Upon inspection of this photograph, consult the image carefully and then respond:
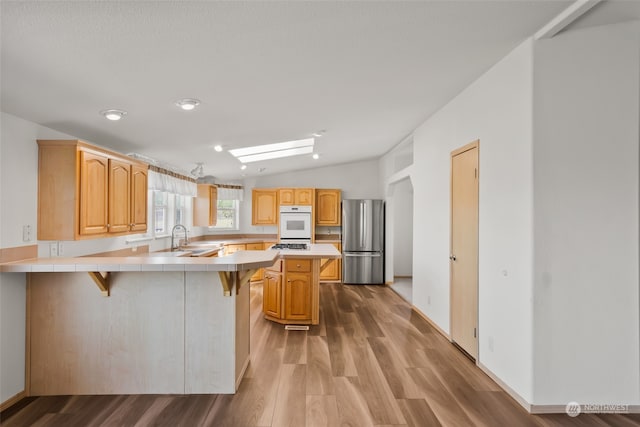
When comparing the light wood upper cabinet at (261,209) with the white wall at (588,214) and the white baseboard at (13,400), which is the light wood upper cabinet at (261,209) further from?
the white wall at (588,214)

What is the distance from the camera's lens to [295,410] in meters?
2.52

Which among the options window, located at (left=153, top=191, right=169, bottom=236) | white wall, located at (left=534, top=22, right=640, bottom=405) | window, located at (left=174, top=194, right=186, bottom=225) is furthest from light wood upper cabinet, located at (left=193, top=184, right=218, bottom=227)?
white wall, located at (left=534, top=22, right=640, bottom=405)

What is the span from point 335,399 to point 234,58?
2479 millimetres

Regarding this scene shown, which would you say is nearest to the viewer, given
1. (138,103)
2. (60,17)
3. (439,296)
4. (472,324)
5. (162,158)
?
(60,17)

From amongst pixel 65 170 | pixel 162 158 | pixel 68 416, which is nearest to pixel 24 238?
pixel 65 170

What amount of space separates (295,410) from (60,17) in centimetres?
262

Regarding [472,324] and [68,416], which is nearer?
[68,416]

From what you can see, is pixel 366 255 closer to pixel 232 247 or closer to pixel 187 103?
pixel 232 247

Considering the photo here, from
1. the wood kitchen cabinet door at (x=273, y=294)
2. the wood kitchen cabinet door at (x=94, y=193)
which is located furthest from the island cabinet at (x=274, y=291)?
the wood kitchen cabinet door at (x=94, y=193)

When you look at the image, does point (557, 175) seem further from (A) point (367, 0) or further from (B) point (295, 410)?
(B) point (295, 410)

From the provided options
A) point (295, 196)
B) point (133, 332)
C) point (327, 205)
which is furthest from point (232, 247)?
point (133, 332)

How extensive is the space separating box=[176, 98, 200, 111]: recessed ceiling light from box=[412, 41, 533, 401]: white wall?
2460 mm

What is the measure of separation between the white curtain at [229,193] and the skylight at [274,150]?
1.78m

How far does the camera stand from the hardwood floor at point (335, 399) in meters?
2.40
